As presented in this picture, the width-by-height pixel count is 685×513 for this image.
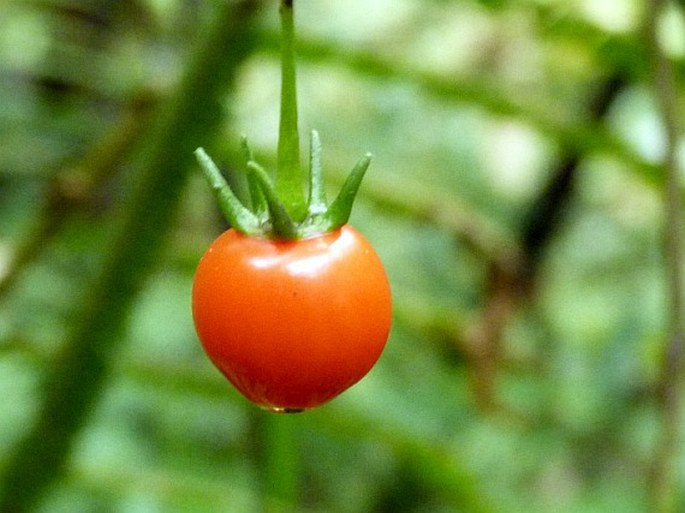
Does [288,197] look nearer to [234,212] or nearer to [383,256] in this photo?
[234,212]

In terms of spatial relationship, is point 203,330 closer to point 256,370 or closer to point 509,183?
point 256,370

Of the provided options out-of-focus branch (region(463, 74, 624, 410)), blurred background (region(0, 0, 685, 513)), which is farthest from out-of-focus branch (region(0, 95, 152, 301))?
out-of-focus branch (region(463, 74, 624, 410))

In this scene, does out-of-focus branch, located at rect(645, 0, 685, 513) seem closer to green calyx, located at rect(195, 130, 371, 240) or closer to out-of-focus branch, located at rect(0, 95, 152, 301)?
green calyx, located at rect(195, 130, 371, 240)

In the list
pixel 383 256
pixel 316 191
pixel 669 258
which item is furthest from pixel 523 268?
pixel 316 191

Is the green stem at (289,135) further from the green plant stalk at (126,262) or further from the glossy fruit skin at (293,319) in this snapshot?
the green plant stalk at (126,262)

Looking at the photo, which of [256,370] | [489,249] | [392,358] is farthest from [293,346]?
[392,358]

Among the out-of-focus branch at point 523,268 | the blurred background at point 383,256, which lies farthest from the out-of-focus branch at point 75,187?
the out-of-focus branch at point 523,268
